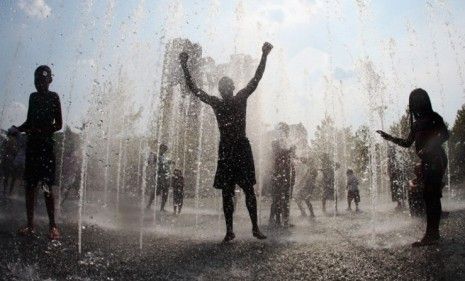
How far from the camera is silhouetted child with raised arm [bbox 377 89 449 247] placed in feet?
15.5

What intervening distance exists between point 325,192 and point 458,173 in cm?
1604

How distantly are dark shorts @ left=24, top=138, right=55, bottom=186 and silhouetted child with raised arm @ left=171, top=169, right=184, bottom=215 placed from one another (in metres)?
7.59

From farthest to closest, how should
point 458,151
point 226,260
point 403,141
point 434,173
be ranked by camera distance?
point 458,151
point 403,141
point 434,173
point 226,260

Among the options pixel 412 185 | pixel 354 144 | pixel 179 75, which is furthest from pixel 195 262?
pixel 354 144

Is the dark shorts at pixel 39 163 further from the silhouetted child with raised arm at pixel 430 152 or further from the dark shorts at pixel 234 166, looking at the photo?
the silhouetted child with raised arm at pixel 430 152

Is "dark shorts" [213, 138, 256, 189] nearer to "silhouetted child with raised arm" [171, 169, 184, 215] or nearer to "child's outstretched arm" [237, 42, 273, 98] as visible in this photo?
"child's outstretched arm" [237, 42, 273, 98]

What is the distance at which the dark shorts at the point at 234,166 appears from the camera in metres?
5.24

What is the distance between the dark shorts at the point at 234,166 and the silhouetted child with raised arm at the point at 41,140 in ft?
6.59

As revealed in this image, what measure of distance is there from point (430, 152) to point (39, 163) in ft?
14.9

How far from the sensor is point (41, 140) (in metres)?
5.23

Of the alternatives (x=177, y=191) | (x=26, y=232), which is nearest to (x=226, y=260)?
(x=26, y=232)

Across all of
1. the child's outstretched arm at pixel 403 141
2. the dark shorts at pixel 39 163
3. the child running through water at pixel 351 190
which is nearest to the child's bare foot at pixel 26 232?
the dark shorts at pixel 39 163

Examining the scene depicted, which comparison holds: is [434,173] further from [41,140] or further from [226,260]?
[41,140]

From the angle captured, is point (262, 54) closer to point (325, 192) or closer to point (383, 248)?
point (383, 248)
